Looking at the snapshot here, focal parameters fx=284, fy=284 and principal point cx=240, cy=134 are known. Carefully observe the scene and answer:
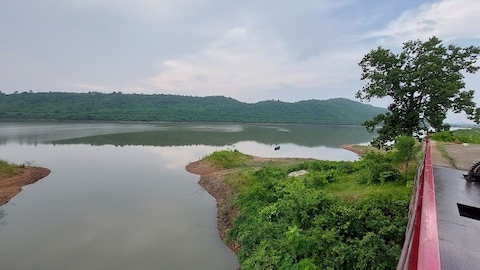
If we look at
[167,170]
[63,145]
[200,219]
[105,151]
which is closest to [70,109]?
[63,145]

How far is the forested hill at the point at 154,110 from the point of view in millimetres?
99463

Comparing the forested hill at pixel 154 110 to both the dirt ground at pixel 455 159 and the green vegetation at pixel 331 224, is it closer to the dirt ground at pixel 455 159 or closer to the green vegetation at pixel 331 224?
the green vegetation at pixel 331 224

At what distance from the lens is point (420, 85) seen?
523 inches

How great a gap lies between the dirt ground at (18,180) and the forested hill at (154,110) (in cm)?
7958

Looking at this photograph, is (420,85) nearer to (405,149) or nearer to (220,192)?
(405,149)

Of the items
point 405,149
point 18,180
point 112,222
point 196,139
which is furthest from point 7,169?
point 196,139

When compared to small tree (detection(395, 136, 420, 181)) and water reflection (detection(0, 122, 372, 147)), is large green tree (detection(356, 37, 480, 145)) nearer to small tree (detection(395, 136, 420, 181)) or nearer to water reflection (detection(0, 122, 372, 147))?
small tree (detection(395, 136, 420, 181))

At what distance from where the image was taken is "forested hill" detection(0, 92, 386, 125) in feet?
326

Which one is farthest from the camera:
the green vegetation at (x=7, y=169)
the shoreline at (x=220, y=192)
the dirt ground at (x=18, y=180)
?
the green vegetation at (x=7, y=169)

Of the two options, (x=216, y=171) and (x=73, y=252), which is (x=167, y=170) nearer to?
(x=216, y=171)

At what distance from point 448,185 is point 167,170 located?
22200mm

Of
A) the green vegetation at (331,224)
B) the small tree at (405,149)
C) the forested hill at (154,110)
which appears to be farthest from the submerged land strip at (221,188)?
the forested hill at (154,110)

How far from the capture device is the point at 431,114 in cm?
1343

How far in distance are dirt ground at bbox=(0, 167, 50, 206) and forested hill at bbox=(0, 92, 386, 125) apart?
261 ft
